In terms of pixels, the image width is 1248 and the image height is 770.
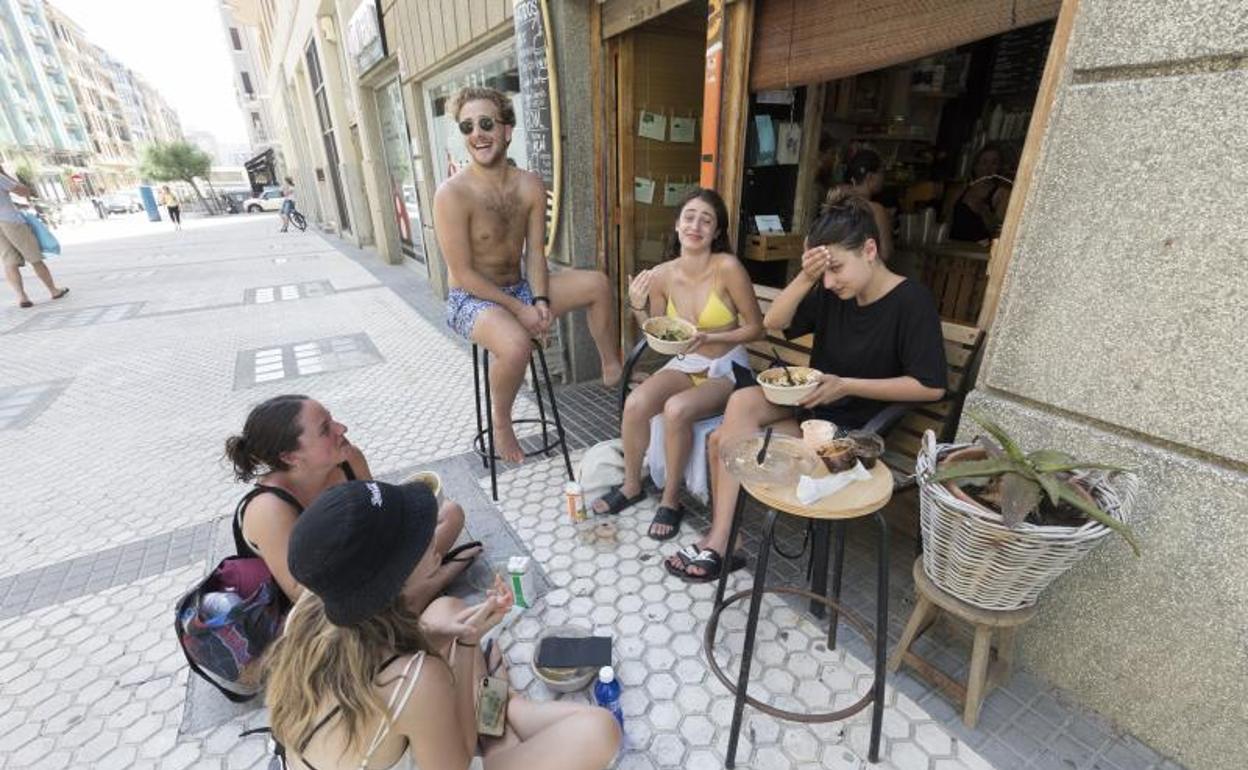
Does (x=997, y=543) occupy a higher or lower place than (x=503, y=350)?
lower

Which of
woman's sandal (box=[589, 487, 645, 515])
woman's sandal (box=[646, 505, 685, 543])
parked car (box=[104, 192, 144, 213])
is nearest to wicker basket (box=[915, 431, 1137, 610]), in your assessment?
woman's sandal (box=[646, 505, 685, 543])

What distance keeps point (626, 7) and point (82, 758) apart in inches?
176

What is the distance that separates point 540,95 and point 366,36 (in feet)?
19.2

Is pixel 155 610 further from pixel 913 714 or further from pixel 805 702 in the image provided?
pixel 913 714

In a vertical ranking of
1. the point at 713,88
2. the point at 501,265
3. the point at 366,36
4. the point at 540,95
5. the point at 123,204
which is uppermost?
the point at 366,36

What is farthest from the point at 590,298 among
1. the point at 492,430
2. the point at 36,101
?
the point at 36,101

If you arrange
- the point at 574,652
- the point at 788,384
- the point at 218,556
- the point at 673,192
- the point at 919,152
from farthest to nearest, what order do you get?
1. the point at 919,152
2. the point at 673,192
3. the point at 218,556
4. the point at 788,384
5. the point at 574,652

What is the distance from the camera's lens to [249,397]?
481 centimetres

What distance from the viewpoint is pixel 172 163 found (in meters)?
40.0

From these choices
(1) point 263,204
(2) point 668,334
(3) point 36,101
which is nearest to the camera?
(2) point 668,334

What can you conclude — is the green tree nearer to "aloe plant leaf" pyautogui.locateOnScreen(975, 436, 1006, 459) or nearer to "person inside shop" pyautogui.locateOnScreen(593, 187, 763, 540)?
"person inside shop" pyautogui.locateOnScreen(593, 187, 763, 540)

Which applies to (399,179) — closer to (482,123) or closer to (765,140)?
(482,123)

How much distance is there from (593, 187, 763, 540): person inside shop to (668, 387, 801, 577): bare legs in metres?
0.27

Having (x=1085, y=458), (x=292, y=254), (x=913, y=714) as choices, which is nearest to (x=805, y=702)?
(x=913, y=714)
